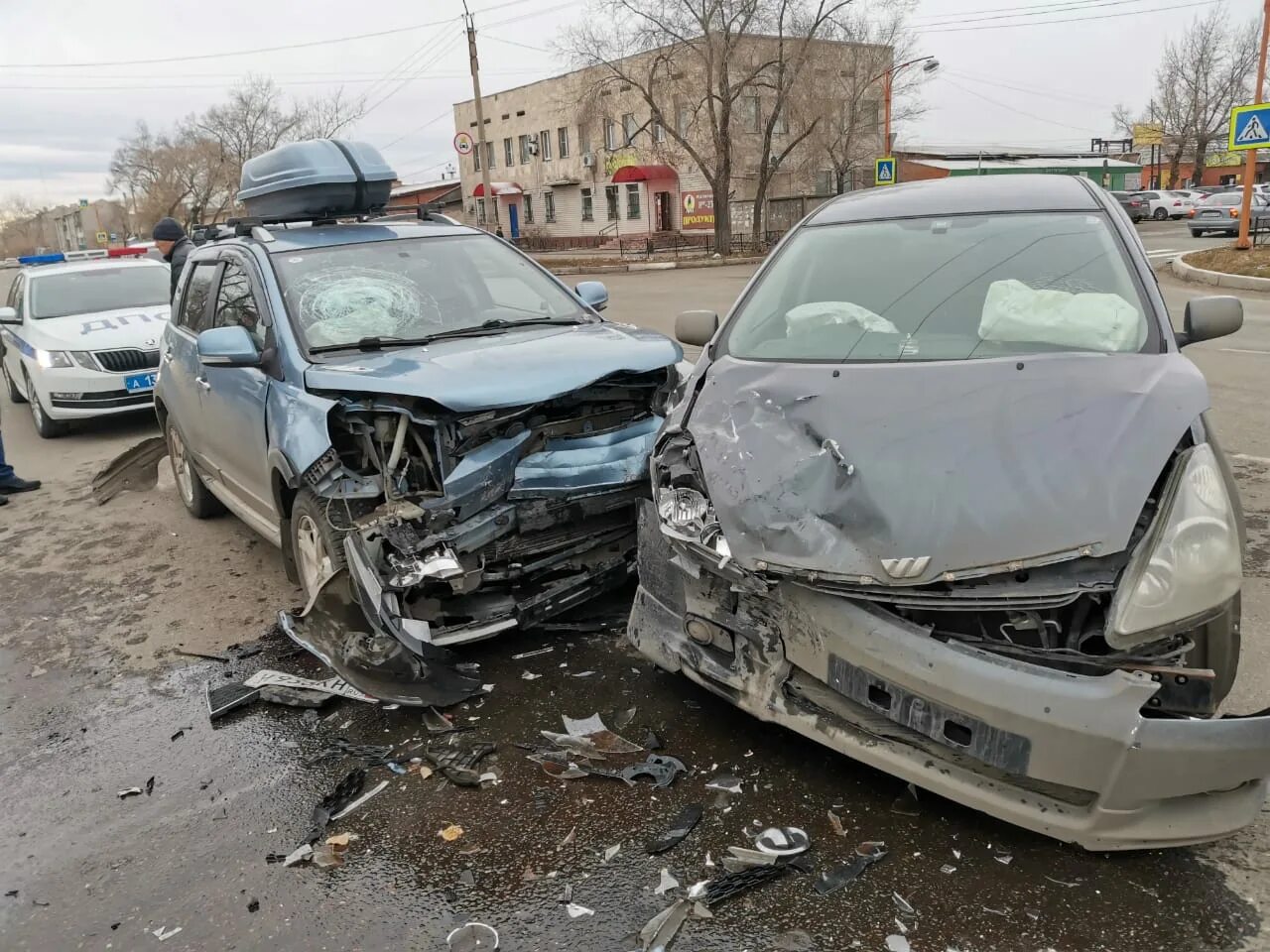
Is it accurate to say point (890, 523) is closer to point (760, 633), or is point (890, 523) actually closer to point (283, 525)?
point (760, 633)

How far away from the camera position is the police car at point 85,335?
9125mm

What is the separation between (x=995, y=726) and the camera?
2.33 metres

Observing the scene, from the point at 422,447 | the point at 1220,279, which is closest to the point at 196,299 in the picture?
the point at 422,447

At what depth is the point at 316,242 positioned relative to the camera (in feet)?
16.6

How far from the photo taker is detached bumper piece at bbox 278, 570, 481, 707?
3.48 meters

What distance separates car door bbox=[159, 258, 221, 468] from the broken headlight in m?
4.95

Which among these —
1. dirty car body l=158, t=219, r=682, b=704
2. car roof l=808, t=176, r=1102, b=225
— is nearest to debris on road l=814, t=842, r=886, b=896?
dirty car body l=158, t=219, r=682, b=704

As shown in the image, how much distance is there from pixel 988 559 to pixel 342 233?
418cm

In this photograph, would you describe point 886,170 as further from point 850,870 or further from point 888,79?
point 850,870

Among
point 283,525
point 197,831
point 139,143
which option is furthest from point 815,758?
point 139,143

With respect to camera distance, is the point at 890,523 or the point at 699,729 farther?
the point at 699,729

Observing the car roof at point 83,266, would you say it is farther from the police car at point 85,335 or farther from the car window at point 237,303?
the car window at point 237,303

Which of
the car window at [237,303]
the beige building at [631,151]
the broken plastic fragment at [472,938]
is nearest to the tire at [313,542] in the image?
the car window at [237,303]

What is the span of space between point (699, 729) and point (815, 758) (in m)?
0.44
